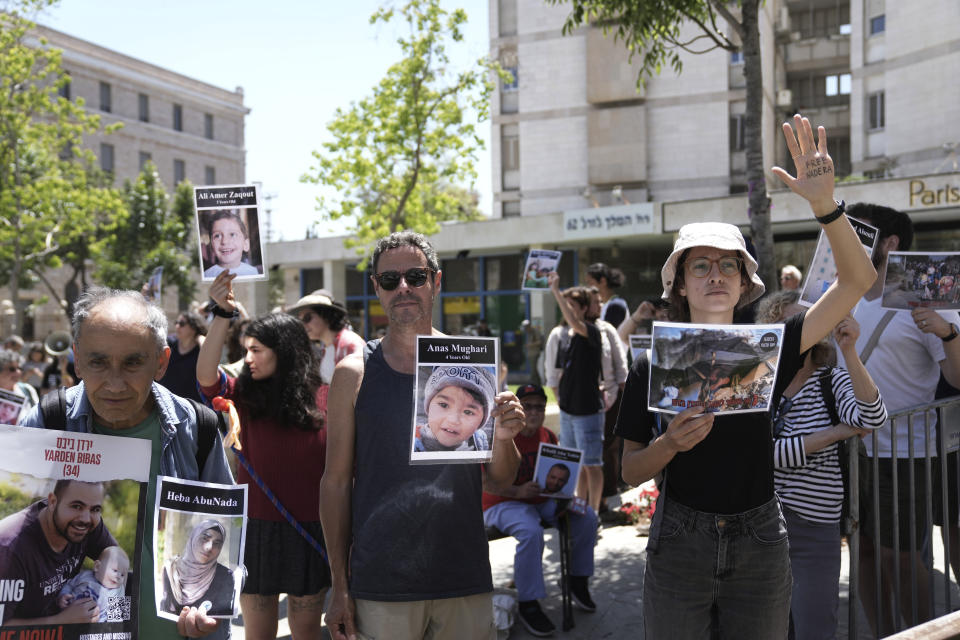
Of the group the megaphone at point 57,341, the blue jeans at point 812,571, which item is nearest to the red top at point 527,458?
the blue jeans at point 812,571

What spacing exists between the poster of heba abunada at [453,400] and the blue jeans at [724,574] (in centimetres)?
70

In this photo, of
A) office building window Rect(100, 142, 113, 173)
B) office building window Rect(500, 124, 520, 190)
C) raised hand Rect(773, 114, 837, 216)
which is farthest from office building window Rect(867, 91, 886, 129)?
office building window Rect(100, 142, 113, 173)

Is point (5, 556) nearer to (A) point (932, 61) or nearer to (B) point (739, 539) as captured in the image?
(B) point (739, 539)

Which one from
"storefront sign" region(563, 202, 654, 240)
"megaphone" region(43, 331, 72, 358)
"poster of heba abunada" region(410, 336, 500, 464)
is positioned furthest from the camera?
"storefront sign" region(563, 202, 654, 240)

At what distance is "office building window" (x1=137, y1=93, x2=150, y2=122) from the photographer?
55.3 metres

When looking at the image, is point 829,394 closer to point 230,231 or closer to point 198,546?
point 198,546

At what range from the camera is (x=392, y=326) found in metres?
2.81

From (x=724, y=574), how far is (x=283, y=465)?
2.23m

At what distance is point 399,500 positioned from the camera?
273 cm

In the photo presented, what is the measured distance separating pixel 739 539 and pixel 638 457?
41 cm

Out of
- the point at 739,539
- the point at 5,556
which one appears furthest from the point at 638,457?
the point at 5,556

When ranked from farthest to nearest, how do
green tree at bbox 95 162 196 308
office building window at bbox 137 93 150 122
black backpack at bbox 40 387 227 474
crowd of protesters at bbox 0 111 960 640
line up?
office building window at bbox 137 93 150 122 → green tree at bbox 95 162 196 308 → crowd of protesters at bbox 0 111 960 640 → black backpack at bbox 40 387 227 474

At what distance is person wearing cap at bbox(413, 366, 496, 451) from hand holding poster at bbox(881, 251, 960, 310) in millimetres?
2137

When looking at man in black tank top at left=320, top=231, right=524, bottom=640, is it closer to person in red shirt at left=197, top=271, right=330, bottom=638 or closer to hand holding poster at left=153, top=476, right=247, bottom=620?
hand holding poster at left=153, top=476, right=247, bottom=620
